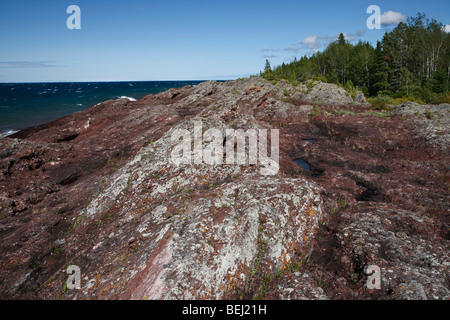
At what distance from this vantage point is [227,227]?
25.3 ft

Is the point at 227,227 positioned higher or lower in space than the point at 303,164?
lower

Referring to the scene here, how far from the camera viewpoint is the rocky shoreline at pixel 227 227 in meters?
6.62

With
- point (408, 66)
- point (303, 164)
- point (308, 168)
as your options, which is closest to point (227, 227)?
point (308, 168)

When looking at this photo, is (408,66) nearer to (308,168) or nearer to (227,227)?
(308,168)

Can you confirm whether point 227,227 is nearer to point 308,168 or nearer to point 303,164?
point 308,168

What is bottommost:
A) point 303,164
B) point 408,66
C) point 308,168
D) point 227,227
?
point 227,227

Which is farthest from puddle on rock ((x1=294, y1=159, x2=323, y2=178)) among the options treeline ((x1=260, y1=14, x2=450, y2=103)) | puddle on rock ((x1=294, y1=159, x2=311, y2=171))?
treeline ((x1=260, y1=14, x2=450, y2=103))

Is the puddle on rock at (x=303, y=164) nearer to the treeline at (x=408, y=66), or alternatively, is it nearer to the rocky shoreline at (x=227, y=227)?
the rocky shoreline at (x=227, y=227)

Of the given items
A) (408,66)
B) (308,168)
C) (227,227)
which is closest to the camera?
(227,227)

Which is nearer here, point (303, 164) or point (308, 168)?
point (308, 168)

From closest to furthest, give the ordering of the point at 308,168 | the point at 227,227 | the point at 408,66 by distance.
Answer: the point at 227,227
the point at 308,168
the point at 408,66

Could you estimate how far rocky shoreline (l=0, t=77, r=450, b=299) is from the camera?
6.62 metres

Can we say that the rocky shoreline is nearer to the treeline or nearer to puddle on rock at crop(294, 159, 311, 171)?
puddle on rock at crop(294, 159, 311, 171)
